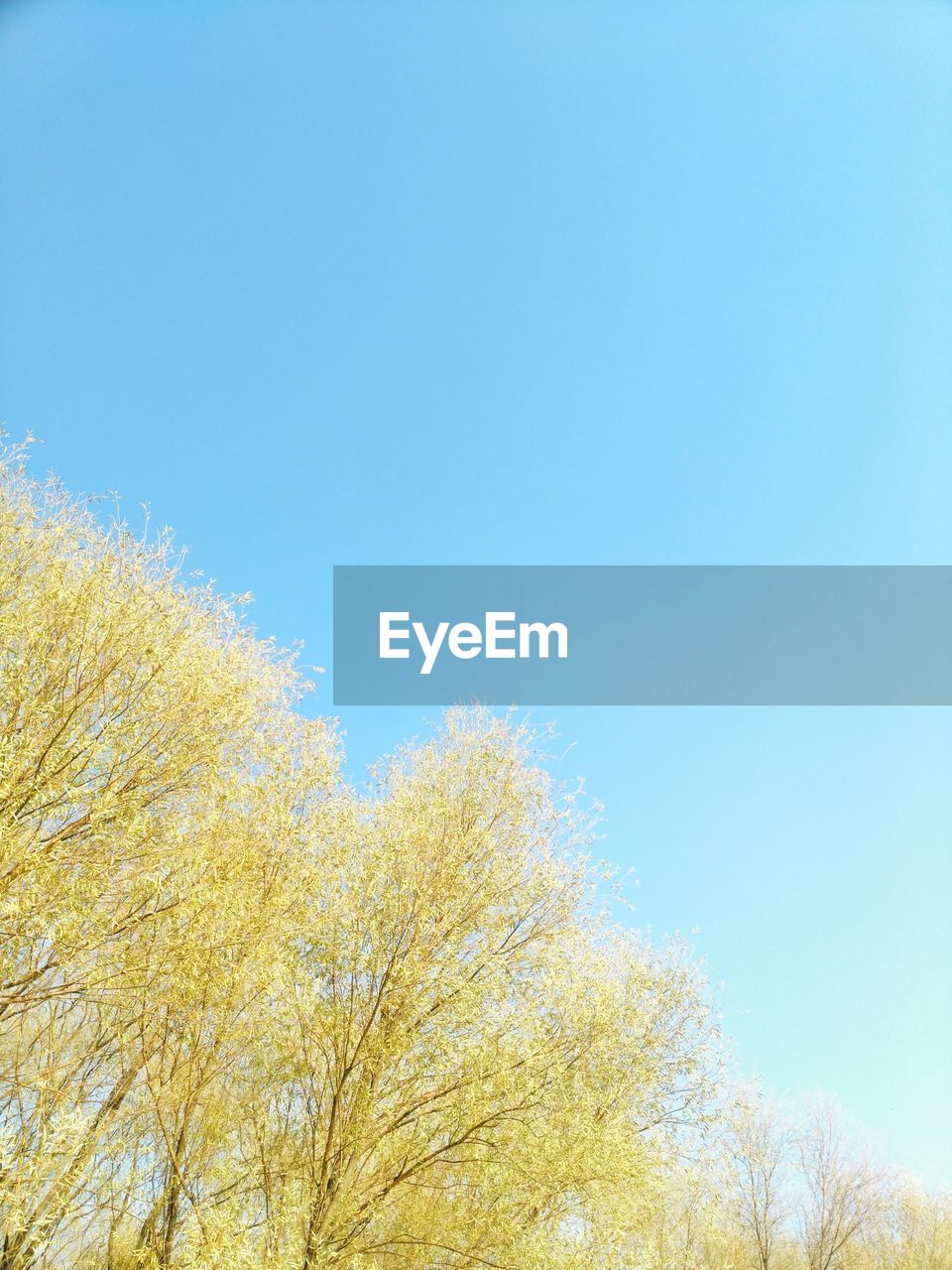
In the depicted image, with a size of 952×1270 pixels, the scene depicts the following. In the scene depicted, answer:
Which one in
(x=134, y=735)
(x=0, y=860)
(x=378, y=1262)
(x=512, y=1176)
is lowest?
(x=378, y=1262)

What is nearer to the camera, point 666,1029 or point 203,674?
point 203,674

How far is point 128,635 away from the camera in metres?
6.95

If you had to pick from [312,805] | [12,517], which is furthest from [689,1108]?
[12,517]

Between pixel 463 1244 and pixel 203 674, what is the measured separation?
5.67 meters

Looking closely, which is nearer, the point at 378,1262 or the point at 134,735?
the point at 134,735

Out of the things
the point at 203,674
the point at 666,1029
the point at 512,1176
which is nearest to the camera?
the point at 203,674

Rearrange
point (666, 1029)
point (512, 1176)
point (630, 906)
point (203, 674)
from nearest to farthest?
point (203, 674) → point (512, 1176) → point (630, 906) → point (666, 1029)

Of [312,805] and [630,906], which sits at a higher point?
[312,805]

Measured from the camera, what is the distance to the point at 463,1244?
8227 mm

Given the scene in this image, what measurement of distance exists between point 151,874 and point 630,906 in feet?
16.6

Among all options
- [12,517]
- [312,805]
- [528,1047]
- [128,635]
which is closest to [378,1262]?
[528,1047]

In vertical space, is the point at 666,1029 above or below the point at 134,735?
below

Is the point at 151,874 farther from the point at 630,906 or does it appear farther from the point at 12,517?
the point at 630,906

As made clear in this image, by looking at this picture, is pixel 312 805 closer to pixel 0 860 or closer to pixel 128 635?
pixel 128 635
